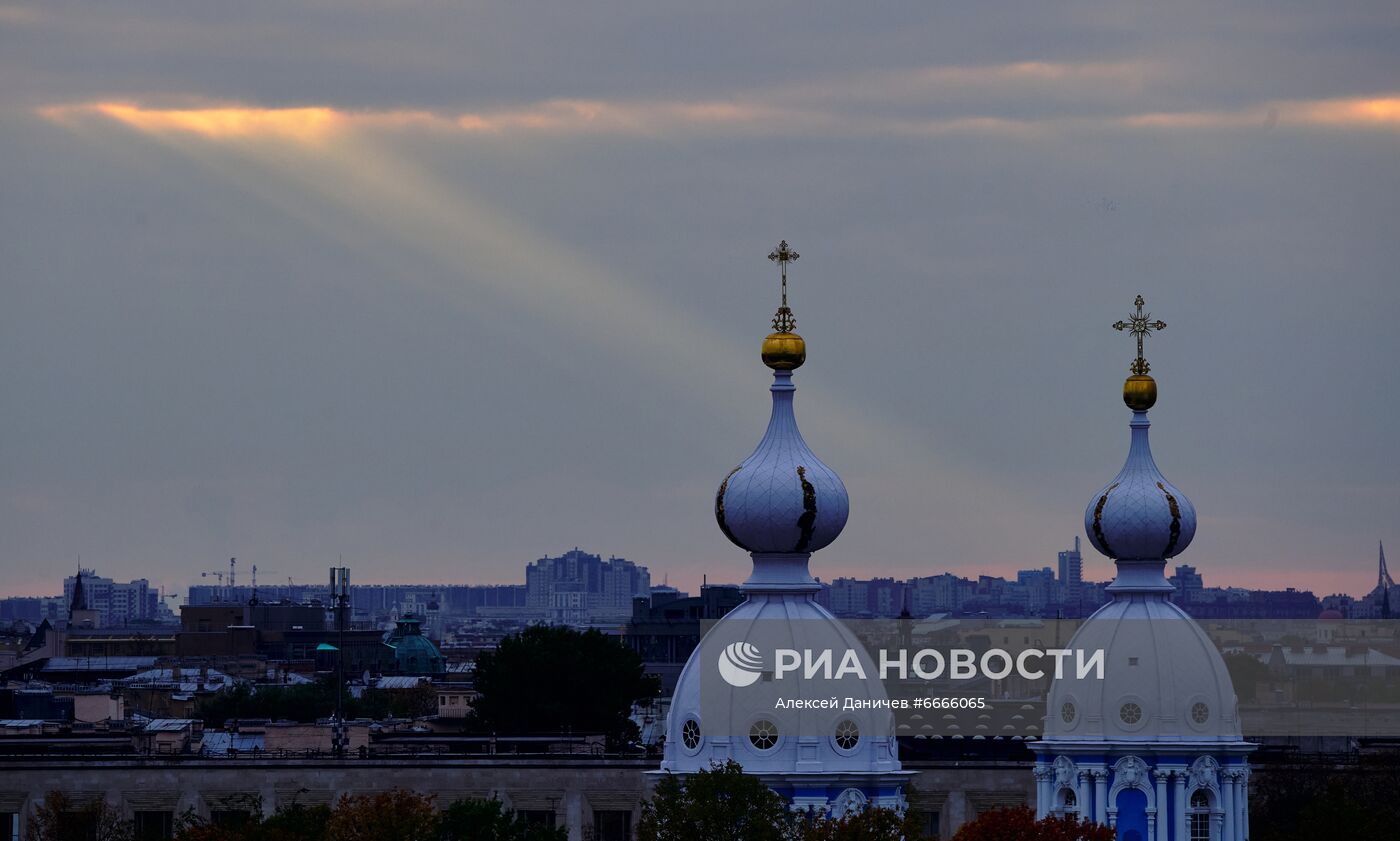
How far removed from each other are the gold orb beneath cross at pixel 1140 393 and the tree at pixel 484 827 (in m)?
14.3

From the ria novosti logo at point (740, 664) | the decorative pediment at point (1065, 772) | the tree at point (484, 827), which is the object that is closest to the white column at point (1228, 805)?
the decorative pediment at point (1065, 772)

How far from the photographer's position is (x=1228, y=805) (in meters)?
69.9

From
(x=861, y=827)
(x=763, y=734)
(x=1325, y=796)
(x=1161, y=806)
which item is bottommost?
(x=861, y=827)

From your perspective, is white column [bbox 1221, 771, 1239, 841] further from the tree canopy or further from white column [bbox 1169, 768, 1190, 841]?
the tree canopy

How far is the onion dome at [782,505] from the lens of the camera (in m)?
63.2

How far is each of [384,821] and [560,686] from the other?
53.5 meters

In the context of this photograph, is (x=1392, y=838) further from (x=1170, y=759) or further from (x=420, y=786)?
(x=420, y=786)

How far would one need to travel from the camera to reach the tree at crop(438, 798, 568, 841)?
235 ft

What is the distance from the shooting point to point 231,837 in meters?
71.2

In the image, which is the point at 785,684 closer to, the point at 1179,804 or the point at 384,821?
the point at 1179,804

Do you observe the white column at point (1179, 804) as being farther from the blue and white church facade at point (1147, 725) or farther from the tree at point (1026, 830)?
the tree at point (1026, 830)

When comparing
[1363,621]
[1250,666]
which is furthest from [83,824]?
[1363,621]

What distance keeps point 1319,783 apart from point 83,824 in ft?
99.8

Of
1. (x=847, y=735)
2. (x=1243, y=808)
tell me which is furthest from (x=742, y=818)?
(x=1243, y=808)
